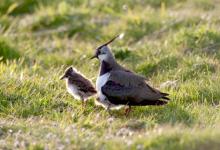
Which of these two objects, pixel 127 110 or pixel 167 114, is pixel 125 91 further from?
pixel 167 114

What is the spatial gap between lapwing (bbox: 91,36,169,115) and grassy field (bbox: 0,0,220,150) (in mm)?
134

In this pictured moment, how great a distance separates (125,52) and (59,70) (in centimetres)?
156

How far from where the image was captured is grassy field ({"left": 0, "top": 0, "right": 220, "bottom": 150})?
268 inches

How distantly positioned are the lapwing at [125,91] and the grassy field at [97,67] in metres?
0.13

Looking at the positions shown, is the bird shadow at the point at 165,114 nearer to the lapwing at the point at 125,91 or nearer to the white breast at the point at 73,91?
the lapwing at the point at 125,91

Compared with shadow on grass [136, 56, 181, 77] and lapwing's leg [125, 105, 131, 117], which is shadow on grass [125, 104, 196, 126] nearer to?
lapwing's leg [125, 105, 131, 117]

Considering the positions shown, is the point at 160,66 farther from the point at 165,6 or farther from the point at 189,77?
the point at 165,6

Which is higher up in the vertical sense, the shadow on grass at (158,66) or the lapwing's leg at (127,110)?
the lapwing's leg at (127,110)

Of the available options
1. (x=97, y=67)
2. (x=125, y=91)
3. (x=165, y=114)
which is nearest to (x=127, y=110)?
(x=125, y=91)

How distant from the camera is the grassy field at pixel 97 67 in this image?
6.80 m

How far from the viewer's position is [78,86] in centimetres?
836

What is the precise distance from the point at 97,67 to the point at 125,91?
2.40 metres

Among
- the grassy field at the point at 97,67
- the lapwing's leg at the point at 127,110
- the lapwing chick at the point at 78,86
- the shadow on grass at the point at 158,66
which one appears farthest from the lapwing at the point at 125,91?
the shadow on grass at the point at 158,66

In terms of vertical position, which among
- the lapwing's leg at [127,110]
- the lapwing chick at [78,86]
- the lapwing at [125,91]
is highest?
the lapwing at [125,91]
